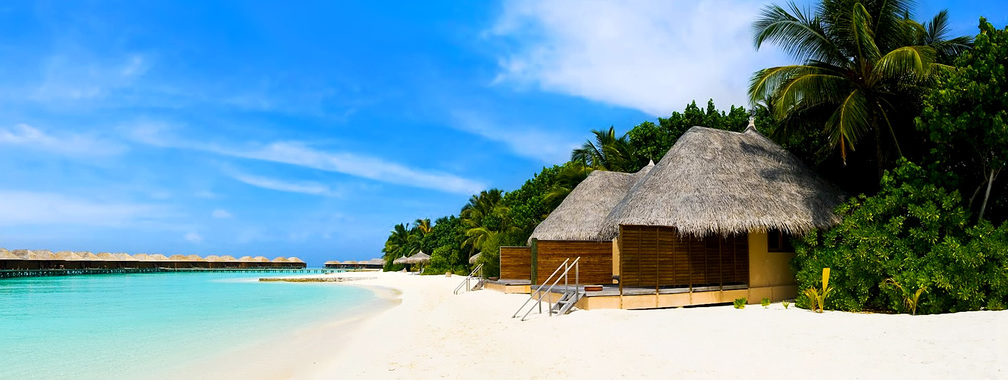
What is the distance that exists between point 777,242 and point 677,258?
2.35m

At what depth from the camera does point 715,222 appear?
9.71 metres

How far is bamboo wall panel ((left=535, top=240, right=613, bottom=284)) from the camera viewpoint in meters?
12.8

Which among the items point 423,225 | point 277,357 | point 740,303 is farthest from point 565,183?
point 423,225

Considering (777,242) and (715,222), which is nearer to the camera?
(715,222)

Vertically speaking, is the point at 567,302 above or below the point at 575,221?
below

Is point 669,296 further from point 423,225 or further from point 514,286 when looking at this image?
point 423,225

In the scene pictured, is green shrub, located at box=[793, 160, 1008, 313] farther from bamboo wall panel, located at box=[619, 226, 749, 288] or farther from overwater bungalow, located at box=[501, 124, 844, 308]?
bamboo wall panel, located at box=[619, 226, 749, 288]

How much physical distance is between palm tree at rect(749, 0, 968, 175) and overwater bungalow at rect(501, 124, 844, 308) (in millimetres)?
1214

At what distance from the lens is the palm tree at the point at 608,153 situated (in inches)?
882

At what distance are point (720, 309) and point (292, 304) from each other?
12.5 m

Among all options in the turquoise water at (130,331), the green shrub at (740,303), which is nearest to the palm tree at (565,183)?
the turquoise water at (130,331)

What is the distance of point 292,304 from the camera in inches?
682

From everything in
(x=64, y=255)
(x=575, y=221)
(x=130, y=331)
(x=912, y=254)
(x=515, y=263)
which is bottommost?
(x=130, y=331)

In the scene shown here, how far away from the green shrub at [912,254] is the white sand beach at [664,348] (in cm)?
47
